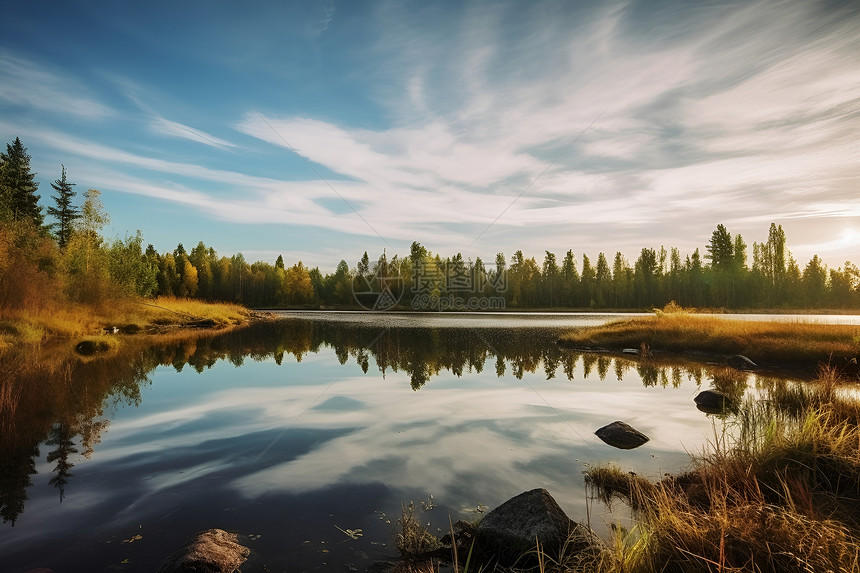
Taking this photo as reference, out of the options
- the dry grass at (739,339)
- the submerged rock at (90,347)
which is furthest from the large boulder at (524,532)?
the submerged rock at (90,347)

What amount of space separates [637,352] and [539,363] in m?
9.96

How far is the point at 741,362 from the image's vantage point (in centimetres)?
2655

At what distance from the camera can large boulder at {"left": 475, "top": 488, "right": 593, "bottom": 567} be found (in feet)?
21.9

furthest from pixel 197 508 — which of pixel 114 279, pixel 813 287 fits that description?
pixel 813 287

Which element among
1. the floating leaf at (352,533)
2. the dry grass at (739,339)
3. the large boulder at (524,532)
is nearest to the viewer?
the large boulder at (524,532)

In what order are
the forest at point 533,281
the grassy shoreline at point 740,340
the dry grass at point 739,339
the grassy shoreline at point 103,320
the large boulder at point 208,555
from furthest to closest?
1. the forest at point 533,281
2. the grassy shoreline at point 103,320
3. the dry grass at point 739,339
4. the grassy shoreline at point 740,340
5. the large boulder at point 208,555

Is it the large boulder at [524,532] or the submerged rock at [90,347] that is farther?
the submerged rock at [90,347]

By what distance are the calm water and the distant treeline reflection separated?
0.10m

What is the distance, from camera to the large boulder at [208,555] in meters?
6.10

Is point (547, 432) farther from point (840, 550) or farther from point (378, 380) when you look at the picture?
point (378, 380)

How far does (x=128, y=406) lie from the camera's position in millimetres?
16344

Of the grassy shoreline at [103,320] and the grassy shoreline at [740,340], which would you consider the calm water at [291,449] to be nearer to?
the grassy shoreline at [740,340]

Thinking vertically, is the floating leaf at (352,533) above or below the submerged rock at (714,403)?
below

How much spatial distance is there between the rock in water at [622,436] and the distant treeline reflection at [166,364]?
829cm
